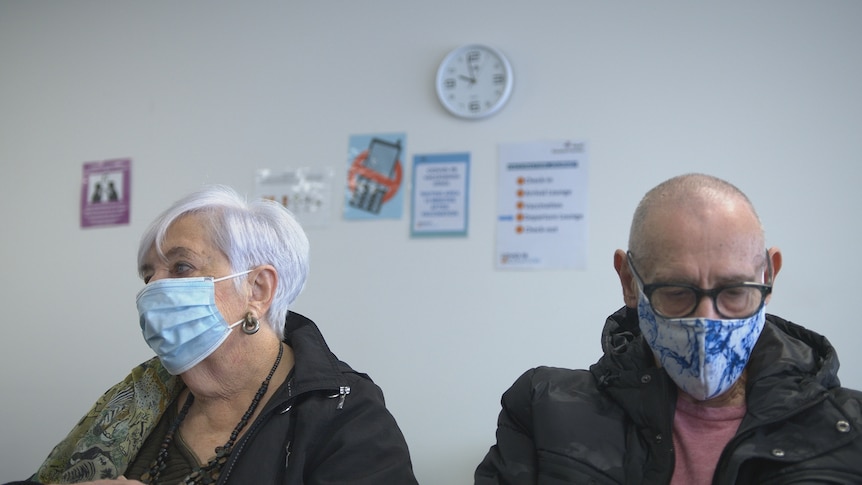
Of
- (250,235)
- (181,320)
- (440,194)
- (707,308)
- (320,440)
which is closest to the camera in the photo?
(707,308)

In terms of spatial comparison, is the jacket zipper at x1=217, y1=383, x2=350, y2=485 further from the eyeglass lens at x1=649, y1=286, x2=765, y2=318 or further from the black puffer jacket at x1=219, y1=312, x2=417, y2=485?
the eyeglass lens at x1=649, y1=286, x2=765, y2=318

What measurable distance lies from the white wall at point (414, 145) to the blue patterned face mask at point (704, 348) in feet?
4.18

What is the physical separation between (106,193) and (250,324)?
71.3 inches

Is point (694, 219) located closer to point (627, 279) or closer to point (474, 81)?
point (627, 279)

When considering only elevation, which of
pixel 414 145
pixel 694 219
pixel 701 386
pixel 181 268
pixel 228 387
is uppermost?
pixel 414 145

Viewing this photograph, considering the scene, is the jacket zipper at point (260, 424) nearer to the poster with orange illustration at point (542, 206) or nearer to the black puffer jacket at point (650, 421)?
the black puffer jacket at point (650, 421)

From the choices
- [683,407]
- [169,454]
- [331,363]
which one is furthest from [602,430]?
[169,454]

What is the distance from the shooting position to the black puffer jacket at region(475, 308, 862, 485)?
55.1 inches

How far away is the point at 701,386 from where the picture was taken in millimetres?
1482

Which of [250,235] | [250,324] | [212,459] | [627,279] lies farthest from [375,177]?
[627,279]

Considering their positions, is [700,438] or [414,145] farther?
[414,145]

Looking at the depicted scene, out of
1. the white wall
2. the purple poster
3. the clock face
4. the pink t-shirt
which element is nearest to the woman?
the pink t-shirt

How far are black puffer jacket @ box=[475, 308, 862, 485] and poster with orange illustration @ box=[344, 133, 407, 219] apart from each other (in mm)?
1426

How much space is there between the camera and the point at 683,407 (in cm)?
157
